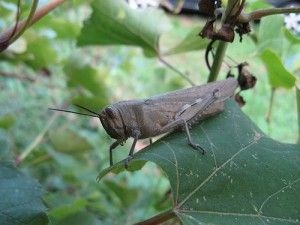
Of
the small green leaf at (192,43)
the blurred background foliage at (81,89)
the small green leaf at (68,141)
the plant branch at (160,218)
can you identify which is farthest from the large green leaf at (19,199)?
the small green leaf at (68,141)

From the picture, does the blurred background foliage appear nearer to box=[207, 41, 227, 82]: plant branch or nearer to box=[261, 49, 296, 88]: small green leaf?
box=[261, 49, 296, 88]: small green leaf

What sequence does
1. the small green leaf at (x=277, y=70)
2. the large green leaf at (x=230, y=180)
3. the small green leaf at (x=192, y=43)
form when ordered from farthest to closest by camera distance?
the small green leaf at (x=192, y=43) → the small green leaf at (x=277, y=70) → the large green leaf at (x=230, y=180)

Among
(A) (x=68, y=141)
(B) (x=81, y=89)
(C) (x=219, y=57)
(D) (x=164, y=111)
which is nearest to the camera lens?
(C) (x=219, y=57)

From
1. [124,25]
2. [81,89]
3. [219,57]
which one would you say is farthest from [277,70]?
[81,89]

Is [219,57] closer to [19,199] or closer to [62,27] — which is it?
[19,199]

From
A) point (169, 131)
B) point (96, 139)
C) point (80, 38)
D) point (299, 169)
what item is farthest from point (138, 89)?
point (299, 169)

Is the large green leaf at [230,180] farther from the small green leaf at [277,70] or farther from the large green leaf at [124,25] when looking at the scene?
the large green leaf at [124,25]
